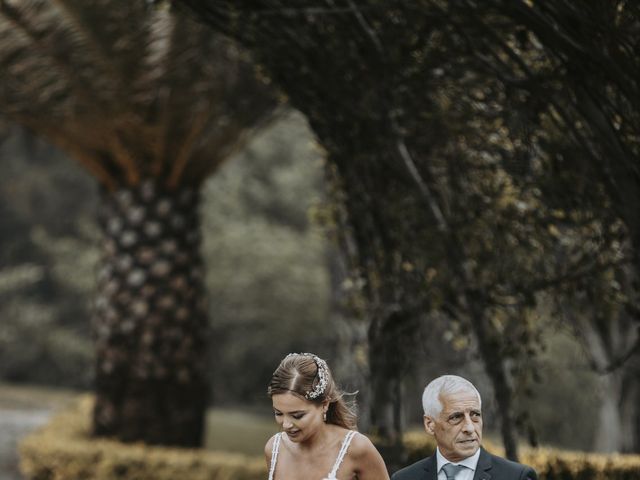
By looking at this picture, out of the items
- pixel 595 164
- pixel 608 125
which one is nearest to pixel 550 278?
pixel 595 164

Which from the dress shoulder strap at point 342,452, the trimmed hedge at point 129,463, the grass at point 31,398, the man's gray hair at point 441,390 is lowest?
the grass at point 31,398

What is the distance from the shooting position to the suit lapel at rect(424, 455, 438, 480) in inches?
128

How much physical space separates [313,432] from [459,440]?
1.84 ft

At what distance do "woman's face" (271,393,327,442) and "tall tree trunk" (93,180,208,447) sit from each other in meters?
7.07

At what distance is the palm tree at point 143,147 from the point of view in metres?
9.66

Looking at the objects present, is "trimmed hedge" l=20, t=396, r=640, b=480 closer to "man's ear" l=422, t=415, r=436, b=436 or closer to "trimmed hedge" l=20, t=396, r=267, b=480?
"trimmed hedge" l=20, t=396, r=267, b=480

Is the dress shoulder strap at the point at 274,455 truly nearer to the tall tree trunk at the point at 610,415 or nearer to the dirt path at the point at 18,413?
the tall tree trunk at the point at 610,415

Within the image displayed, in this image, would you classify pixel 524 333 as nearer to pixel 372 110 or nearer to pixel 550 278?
pixel 550 278

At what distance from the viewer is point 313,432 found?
3.54 metres

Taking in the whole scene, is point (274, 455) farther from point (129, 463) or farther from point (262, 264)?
point (262, 264)

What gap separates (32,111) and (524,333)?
19.7 feet

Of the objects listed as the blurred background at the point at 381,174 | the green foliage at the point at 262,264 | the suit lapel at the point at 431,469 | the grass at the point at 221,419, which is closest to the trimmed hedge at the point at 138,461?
the blurred background at the point at 381,174

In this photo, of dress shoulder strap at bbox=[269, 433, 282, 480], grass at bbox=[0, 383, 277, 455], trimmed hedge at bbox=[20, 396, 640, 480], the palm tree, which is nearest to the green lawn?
grass at bbox=[0, 383, 277, 455]

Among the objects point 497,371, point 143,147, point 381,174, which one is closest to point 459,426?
point 497,371
